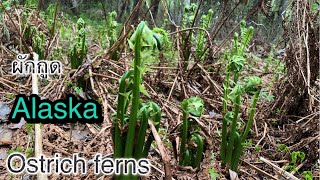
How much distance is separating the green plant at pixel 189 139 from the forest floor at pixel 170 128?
0.05 metres

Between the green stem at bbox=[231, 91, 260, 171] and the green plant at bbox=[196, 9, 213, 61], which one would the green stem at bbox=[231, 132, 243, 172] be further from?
the green plant at bbox=[196, 9, 213, 61]

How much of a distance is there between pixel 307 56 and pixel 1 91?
2089mm

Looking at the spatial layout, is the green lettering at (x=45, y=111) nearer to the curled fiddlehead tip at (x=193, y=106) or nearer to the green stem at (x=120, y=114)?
the green stem at (x=120, y=114)

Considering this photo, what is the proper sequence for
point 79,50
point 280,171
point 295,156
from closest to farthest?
point 280,171 < point 295,156 < point 79,50

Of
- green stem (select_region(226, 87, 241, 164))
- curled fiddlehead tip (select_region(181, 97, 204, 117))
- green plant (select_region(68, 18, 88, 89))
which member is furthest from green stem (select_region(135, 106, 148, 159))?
green plant (select_region(68, 18, 88, 89))

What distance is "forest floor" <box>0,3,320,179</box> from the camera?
69.6 inches

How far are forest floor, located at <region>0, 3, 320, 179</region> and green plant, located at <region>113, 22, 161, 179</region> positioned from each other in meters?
0.24

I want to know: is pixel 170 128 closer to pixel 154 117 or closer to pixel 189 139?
pixel 189 139

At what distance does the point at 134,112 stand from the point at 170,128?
90cm

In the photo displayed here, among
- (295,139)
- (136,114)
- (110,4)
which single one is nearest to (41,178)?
(136,114)

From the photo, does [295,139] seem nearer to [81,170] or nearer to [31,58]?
[81,170]

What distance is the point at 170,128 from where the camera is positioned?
2148 millimetres

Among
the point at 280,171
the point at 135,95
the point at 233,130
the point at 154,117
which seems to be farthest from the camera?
the point at 280,171

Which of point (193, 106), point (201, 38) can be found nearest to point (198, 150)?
point (193, 106)
